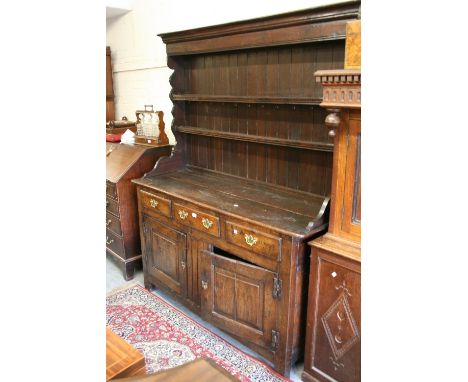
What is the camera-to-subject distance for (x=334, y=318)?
1.76 meters

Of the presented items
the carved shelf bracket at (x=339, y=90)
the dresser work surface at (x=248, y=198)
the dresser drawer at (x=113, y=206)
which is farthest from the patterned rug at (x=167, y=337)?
the carved shelf bracket at (x=339, y=90)

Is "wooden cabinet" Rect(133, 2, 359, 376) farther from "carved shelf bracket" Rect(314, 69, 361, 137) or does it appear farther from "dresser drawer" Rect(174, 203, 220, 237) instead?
"carved shelf bracket" Rect(314, 69, 361, 137)

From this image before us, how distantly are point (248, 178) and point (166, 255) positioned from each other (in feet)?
2.62

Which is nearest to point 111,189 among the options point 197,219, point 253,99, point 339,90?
point 197,219

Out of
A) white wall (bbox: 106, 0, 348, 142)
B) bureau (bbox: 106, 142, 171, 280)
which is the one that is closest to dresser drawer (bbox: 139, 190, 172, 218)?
bureau (bbox: 106, 142, 171, 280)

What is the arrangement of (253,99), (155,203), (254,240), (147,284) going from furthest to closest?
(147,284) → (155,203) → (253,99) → (254,240)

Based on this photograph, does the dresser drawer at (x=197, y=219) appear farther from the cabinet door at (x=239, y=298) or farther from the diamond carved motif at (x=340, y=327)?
the diamond carved motif at (x=340, y=327)

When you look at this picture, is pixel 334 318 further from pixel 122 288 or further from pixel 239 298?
pixel 122 288

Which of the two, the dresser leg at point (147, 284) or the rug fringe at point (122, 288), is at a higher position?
the dresser leg at point (147, 284)

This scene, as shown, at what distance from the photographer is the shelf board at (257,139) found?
2.11 metres
